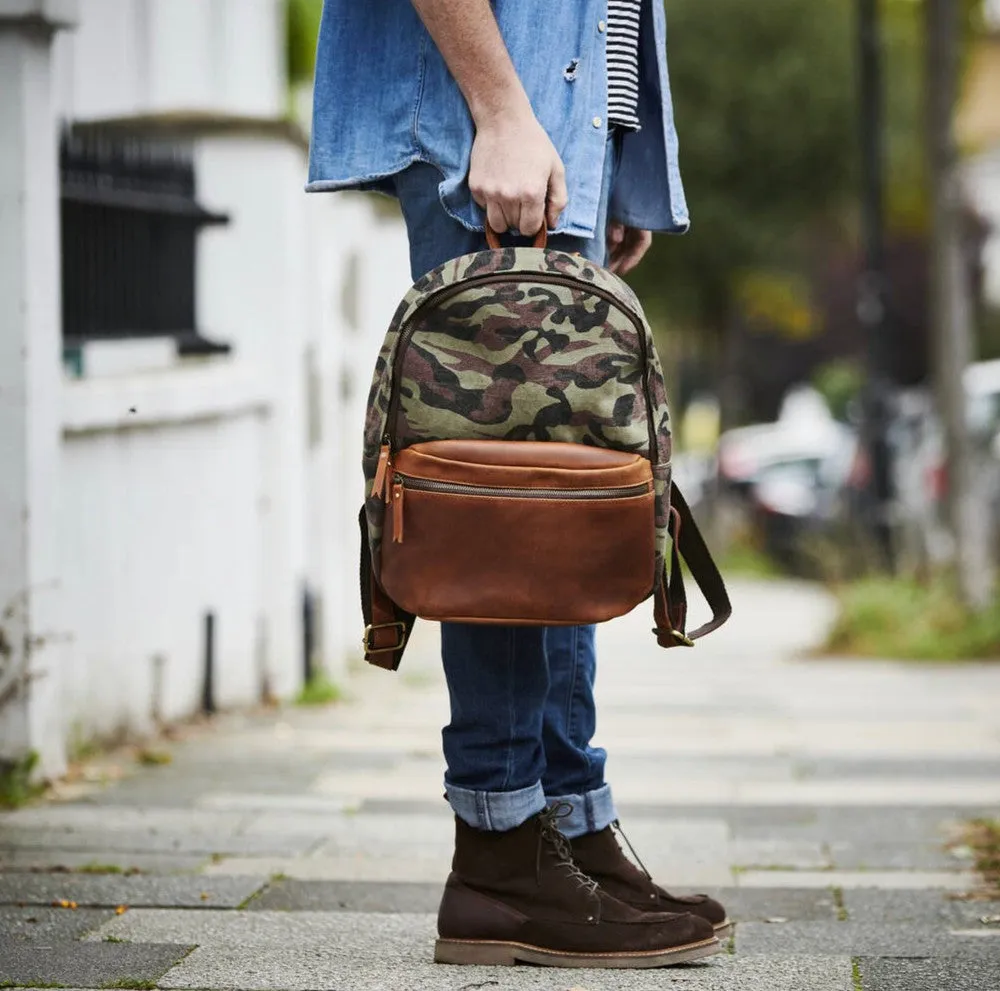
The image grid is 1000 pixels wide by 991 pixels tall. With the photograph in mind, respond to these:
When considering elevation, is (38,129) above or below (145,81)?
below

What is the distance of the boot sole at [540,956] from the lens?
2.71m

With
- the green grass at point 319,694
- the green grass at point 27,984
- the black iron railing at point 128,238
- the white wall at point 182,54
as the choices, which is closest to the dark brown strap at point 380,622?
the green grass at point 27,984

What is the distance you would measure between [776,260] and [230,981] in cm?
2105

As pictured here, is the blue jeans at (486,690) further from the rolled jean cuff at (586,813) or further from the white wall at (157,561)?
the white wall at (157,561)

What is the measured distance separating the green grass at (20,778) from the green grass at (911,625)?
573cm

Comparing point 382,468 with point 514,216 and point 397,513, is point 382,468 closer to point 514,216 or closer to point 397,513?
point 397,513

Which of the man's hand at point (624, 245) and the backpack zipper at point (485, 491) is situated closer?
the backpack zipper at point (485, 491)

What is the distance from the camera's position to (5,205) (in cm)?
418

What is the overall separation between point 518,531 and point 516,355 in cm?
24

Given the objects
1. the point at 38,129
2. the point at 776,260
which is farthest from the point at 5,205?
the point at 776,260

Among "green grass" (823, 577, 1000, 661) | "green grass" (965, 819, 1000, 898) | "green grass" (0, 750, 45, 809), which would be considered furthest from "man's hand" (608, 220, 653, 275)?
"green grass" (823, 577, 1000, 661)

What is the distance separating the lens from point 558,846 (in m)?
2.76

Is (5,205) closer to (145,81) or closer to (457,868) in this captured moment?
(457,868)

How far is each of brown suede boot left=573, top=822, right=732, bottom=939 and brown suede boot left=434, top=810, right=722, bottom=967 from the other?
44 millimetres
